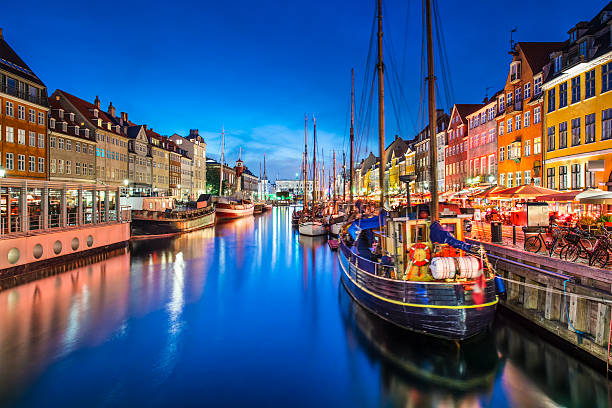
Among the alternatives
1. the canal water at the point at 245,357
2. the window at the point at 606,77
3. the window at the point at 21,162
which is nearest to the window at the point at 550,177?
the window at the point at 606,77

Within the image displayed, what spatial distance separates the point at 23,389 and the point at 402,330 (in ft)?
39.1

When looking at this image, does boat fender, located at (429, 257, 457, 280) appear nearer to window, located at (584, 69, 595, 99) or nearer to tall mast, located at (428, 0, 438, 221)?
tall mast, located at (428, 0, 438, 221)

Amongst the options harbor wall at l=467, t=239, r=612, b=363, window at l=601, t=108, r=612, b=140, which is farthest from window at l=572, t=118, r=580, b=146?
harbor wall at l=467, t=239, r=612, b=363

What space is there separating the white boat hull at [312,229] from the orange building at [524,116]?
21022 millimetres

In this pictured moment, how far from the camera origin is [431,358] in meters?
11.5

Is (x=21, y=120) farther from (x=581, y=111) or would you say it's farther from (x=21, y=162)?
(x=581, y=111)

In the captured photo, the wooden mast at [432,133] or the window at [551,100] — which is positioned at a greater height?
the window at [551,100]

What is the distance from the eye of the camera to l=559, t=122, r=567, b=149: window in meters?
28.0

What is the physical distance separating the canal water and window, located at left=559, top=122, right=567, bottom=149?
21211 millimetres

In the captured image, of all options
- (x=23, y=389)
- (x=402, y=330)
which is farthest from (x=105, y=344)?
(x=402, y=330)

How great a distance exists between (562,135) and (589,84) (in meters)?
4.49

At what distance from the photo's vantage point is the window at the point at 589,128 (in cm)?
2484

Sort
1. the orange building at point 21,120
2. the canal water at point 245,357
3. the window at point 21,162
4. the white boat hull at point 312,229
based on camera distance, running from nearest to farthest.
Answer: the canal water at point 245,357 → the orange building at point 21,120 → the window at point 21,162 → the white boat hull at point 312,229

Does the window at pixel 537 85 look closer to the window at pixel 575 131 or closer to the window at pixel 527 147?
the window at pixel 527 147
